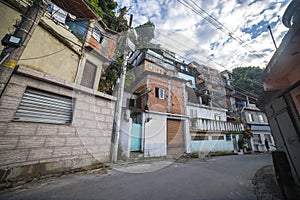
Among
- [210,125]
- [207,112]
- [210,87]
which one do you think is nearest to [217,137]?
[210,125]

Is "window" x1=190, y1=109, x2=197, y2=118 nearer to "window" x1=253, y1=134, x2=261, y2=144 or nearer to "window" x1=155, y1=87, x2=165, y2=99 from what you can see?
"window" x1=155, y1=87, x2=165, y2=99

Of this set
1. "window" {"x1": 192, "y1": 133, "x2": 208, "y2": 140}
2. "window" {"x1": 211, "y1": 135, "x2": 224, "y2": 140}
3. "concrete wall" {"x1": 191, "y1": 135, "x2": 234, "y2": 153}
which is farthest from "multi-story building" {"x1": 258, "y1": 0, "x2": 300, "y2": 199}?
"window" {"x1": 211, "y1": 135, "x2": 224, "y2": 140}

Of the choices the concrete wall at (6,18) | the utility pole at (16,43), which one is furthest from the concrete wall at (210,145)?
the concrete wall at (6,18)

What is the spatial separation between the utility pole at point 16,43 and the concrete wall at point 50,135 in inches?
18.9

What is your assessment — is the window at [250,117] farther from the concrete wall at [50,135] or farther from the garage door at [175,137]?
the concrete wall at [50,135]

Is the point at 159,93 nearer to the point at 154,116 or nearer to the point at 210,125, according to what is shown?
the point at 154,116

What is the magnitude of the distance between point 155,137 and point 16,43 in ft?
26.2

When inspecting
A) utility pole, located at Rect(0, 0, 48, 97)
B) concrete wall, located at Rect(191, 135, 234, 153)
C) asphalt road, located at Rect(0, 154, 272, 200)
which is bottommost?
asphalt road, located at Rect(0, 154, 272, 200)

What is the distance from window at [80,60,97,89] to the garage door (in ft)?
22.5

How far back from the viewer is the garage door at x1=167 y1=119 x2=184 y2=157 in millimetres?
9258

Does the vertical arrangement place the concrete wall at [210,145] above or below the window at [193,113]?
below

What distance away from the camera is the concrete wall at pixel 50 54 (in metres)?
3.91

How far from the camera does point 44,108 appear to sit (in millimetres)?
3717

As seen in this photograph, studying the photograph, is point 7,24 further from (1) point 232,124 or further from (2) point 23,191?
(1) point 232,124
